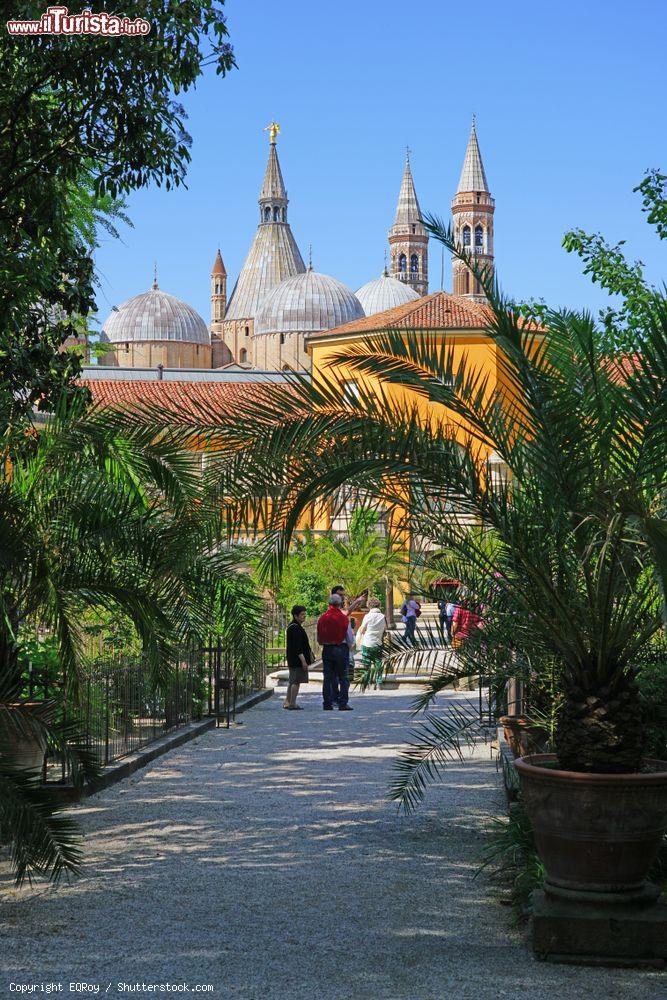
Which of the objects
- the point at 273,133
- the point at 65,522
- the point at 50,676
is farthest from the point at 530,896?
the point at 273,133

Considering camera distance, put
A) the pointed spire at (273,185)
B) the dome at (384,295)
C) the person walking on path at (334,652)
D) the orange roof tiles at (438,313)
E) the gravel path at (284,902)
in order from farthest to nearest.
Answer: the pointed spire at (273,185), the dome at (384,295), the orange roof tiles at (438,313), the person walking on path at (334,652), the gravel path at (284,902)

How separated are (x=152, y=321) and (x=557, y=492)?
10231 cm

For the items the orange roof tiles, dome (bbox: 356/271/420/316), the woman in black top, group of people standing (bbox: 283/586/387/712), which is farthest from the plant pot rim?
dome (bbox: 356/271/420/316)

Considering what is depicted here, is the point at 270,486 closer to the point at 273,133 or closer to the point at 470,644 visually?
the point at 470,644

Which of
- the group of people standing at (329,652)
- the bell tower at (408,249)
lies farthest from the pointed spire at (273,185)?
the group of people standing at (329,652)

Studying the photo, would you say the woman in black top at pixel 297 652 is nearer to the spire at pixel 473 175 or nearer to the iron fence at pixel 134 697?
the iron fence at pixel 134 697

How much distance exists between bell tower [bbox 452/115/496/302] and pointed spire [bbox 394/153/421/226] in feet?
31.7

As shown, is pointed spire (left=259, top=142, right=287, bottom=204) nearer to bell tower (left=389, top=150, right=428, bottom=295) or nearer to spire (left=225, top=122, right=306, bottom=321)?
spire (left=225, top=122, right=306, bottom=321)

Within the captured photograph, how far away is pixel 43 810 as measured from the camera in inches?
240

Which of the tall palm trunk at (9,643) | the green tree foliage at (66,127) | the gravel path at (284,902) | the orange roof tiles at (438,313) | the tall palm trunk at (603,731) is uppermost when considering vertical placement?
the orange roof tiles at (438,313)

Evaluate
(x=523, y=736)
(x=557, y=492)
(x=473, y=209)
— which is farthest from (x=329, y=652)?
(x=473, y=209)

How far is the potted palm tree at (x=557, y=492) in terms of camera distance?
242 inches

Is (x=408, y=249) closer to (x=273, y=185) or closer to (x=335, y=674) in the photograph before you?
(x=273, y=185)

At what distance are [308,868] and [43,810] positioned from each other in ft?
7.36
